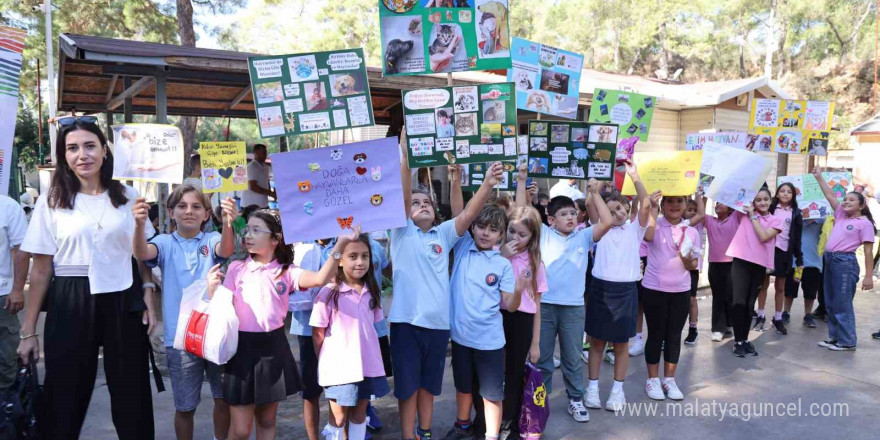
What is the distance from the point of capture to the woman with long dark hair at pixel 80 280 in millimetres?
3070

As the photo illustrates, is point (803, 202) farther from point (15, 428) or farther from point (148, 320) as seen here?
point (15, 428)

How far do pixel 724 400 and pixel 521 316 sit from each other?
213cm

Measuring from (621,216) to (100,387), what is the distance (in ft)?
14.9

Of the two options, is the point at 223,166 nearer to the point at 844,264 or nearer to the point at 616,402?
the point at 616,402

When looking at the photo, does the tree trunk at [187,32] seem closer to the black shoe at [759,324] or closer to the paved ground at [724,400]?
the paved ground at [724,400]

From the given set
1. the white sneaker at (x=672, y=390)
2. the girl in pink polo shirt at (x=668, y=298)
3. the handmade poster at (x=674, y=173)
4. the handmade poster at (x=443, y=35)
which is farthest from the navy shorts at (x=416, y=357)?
the handmade poster at (x=674, y=173)

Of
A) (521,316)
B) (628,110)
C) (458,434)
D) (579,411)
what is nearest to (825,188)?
(628,110)

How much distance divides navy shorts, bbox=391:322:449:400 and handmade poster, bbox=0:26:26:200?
2688 millimetres

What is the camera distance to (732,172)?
17.5 feet

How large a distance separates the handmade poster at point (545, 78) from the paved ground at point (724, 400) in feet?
8.34

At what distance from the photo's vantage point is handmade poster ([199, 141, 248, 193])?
4.76m

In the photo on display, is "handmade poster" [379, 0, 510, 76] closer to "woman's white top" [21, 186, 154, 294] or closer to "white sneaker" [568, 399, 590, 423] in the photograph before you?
"woman's white top" [21, 186, 154, 294]

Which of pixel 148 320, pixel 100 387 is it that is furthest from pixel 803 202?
pixel 100 387

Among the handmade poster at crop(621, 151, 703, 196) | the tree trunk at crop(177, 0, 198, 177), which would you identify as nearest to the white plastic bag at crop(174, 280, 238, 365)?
the handmade poster at crop(621, 151, 703, 196)
